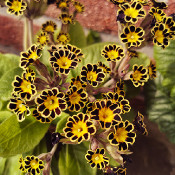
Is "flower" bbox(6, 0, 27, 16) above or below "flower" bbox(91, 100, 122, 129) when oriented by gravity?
above

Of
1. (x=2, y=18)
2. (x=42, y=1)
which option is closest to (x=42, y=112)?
(x=42, y=1)

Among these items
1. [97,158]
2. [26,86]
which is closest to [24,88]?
[26,86]

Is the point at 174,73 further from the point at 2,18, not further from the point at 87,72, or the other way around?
the point at 2,18

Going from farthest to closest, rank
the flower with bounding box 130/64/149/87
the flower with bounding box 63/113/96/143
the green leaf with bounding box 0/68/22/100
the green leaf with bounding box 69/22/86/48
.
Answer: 1. the green leaf with bounding box 69/22/86/48
2. the green leaf with bounding box 0/68/22/100
3. the flower with bounding box 130/64/149/87
4. the flower with bounding box 63/113/96/143

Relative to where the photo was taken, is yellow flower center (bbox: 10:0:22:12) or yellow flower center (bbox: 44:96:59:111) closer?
yellow flower center (bbox: 44:96:59:111)

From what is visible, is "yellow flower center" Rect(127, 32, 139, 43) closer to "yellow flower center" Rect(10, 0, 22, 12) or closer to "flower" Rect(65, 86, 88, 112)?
"flower" Rect(65, 86, 88, 112)

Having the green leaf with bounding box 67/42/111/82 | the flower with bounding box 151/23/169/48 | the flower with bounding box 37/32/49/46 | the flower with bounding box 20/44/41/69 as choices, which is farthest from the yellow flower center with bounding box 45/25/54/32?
the flower with bounding box 151/23/169/48

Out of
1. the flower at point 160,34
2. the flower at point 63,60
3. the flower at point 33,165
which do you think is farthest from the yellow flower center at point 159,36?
the flower at point 33,165
